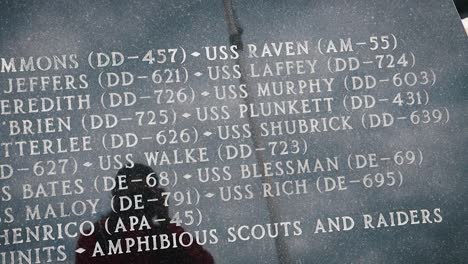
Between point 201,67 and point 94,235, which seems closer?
point 94,235

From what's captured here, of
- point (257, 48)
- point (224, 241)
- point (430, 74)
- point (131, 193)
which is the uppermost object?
point (257, 48)

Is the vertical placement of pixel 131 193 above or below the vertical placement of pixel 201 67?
below

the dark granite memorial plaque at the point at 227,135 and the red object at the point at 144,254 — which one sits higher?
the dark granite memorial plaque at the point at 227,135

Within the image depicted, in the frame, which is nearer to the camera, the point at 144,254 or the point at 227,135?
the point at 144,254

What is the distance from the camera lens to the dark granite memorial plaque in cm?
364

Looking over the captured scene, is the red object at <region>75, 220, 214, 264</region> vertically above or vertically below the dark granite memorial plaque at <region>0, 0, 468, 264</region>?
below

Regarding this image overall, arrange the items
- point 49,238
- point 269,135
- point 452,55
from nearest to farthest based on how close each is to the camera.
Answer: point 49,238
point 269,135
point 452,55

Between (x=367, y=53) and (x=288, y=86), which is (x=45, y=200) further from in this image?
(x=367, y=53)

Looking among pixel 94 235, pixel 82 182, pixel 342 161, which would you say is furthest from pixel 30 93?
pixel 342 161

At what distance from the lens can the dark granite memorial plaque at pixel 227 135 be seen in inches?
143

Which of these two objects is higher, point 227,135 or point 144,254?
point 227,135

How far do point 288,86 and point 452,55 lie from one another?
1.01m

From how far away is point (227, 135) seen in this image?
380 cm

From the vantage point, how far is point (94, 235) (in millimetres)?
3596
